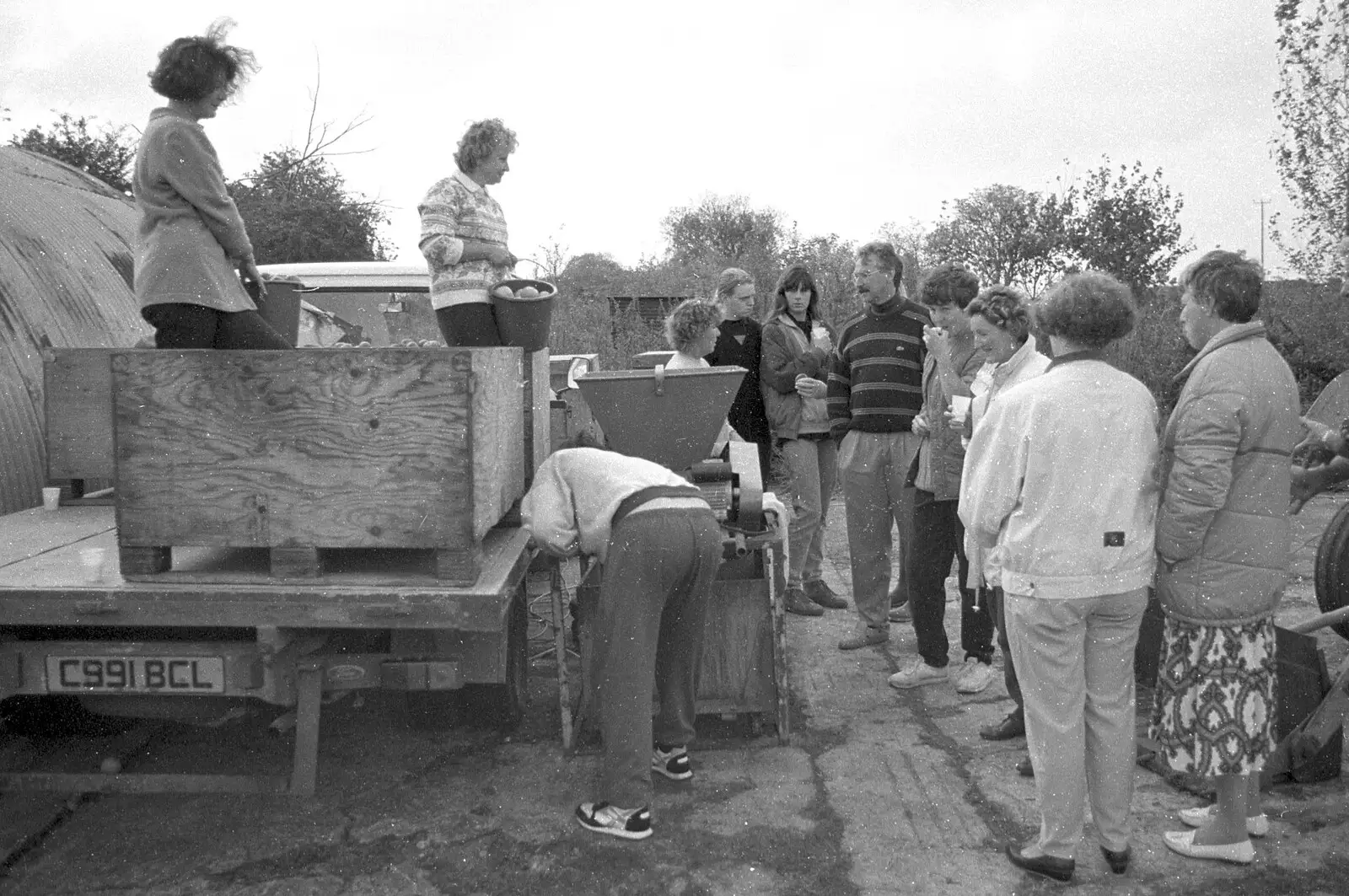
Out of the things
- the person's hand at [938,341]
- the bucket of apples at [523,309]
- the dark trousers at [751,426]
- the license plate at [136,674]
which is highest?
the bucket of apples at [523,309]

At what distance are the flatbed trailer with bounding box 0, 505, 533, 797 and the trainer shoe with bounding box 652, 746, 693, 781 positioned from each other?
2.72 ft

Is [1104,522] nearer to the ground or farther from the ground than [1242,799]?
farther from the ground

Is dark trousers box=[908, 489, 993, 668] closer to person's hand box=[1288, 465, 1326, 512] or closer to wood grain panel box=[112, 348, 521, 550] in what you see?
person's hand box=[1288, 465, 1326, 512]

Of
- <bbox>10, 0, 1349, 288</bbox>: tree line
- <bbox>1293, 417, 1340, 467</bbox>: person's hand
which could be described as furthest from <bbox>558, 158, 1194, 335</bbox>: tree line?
<bbox>1293, 417, 1340, 467</bbox>: person's hand

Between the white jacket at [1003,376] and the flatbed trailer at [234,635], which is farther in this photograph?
the white jacket at [1003,376]

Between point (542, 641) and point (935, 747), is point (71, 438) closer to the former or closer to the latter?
point (542, 641)

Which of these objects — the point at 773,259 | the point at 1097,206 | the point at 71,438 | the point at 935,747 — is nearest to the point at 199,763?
the point at 71,438

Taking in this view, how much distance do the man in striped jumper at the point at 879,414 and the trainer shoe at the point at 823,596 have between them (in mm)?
852

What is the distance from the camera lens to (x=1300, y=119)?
43.1ft

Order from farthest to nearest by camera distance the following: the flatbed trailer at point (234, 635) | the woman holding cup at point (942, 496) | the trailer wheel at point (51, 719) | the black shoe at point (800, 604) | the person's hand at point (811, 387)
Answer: the black shoe at point (800, 604) → the person's hand at point (811, 387) → the woman holding cup at point (942, 496) → the trailer wheel at point (51, 719) → the flatbed trailer at point (234, 635)

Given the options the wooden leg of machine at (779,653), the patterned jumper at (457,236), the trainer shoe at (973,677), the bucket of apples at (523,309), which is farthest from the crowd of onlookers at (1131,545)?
the patterned jumper at (457,236)

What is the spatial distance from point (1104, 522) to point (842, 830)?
1349 millimetres

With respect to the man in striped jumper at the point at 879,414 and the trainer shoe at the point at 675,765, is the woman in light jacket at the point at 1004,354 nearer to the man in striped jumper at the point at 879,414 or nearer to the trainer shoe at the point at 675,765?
the man in striped jumper at the point at 879,414

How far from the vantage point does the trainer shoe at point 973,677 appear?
5.19 m
